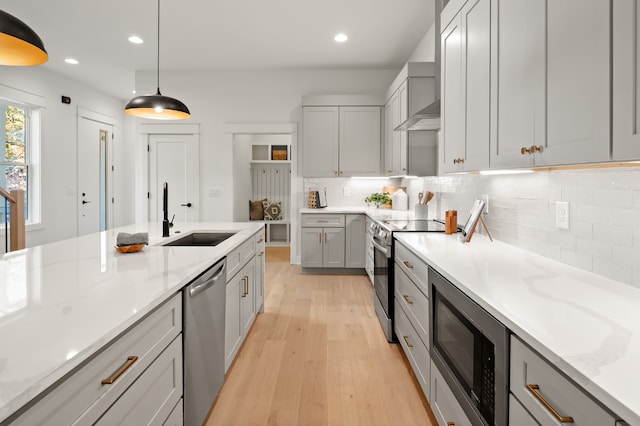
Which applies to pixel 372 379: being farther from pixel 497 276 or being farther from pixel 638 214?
pixel 638 214

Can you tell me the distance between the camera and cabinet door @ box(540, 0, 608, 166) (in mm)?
1087

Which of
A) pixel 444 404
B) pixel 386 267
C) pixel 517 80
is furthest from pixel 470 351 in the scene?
pixel 386 267

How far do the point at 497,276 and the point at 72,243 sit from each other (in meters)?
2.39

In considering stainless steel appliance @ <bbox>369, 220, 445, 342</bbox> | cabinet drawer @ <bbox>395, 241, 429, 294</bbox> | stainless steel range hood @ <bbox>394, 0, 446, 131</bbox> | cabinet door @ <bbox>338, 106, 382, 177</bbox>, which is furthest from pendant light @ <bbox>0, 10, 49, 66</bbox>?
cabinet door @ <bbox>338, 106, 382, 177</bbox>

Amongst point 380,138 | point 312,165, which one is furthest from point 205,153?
point 380,138

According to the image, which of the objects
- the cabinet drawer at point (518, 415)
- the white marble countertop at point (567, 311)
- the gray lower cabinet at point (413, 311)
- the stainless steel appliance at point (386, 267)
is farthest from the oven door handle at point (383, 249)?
the cabinet drawer at point (518, 415)

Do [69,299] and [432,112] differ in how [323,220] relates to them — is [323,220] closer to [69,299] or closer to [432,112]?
[432,112]

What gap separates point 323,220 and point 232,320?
284 centimetres

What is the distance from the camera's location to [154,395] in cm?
132

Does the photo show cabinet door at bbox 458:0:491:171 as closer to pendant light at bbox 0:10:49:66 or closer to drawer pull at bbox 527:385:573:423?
drawer pull at bbox 527:385:573:423

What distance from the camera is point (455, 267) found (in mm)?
1689

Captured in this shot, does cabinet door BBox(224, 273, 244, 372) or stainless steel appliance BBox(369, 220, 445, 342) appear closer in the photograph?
cabinet door BBox(224, 273, 244, 372)

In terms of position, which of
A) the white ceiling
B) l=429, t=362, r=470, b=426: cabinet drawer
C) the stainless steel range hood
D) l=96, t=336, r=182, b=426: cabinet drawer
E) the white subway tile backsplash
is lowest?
l=429, t=362, r=470, b=426: cabinet drawer

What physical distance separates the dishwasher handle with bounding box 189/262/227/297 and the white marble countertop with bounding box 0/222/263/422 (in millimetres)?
49
